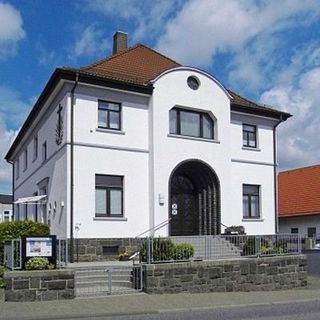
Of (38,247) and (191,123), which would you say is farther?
(191,123)

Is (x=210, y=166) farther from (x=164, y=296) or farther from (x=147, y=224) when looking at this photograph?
(x=164, y=296)

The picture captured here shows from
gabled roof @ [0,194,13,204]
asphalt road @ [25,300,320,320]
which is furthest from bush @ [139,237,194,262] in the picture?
gabled roof @ [0,194,13,204]

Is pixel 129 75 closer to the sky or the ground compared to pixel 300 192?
closer to the sky

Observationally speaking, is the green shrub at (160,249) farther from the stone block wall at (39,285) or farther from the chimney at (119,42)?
the chimney at (119,42)

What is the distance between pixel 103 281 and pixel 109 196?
684 centimetres

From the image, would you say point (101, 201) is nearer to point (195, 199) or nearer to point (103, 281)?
point (195, 199)

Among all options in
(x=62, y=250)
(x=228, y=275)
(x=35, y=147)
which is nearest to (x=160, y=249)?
(x=228, y=275)

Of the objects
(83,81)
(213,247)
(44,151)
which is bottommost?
(213,247)

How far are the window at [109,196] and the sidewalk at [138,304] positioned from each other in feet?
24.3

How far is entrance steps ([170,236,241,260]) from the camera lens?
55.9 ft

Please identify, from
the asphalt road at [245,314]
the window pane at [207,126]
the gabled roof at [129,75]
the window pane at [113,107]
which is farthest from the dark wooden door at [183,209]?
the asphalt road at [245,314]

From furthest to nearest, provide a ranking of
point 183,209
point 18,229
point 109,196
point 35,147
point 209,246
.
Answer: point 35,147, point 183,209, point 109,196, point 18,229, point 209,246

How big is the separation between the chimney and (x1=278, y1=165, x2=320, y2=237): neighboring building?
709 inches

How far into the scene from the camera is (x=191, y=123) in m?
25.0
